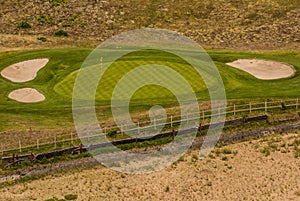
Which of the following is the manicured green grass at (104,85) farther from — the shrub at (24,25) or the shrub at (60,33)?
the shrub at (24,25)

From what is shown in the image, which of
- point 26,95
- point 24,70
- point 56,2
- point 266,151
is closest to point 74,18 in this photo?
point 56,2

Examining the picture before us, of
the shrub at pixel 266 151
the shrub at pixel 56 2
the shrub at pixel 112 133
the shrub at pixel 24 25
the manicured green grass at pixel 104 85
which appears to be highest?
the shrub at pixel 56 2

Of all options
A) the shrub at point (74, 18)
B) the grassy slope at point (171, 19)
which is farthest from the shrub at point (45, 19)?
the shrub at point (74, 18)

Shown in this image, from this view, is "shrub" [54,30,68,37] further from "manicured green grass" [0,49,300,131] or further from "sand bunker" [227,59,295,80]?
"sand bunker" [227,59,295,80]

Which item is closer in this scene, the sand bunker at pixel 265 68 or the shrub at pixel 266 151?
the shrub at pixel 266 151

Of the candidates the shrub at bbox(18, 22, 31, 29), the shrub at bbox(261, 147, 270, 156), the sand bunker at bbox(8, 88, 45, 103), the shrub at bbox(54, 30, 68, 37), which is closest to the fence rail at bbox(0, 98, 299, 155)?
the shrub at bbox(261, 147, 270, 156)

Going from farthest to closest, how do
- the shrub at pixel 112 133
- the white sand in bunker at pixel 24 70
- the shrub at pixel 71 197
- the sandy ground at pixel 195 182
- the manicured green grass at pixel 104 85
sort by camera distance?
1. the white sand in bunker at pixel 24 70
2. the manicured green grass at pixel 104 85
3. the shrub at pixel 112 133
4. the sandy ground at pixel 195 182
5. the shrub at pixel 71 197
